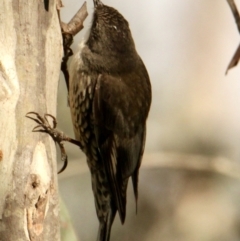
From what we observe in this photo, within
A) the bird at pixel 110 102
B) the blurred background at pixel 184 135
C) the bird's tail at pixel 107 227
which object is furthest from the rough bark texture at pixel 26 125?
the blurred background at pixel 184 135

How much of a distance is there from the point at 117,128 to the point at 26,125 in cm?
76

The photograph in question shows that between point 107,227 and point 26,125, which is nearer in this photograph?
point 26,125

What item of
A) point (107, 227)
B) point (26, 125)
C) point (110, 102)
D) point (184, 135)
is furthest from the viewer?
point (184, 135)

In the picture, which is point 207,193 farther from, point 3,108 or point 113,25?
point 3,108

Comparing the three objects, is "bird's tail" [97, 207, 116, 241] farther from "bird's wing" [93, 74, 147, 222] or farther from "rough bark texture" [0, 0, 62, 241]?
"rough bark texture" [0, 0, 62, 241]

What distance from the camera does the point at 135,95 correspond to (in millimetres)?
2324

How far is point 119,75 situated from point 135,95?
4.2 inches

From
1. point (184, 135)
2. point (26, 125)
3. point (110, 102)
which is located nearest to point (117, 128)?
point (110, 102)

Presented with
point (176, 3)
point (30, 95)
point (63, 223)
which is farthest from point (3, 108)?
point (176, 3)

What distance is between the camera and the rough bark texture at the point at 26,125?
4.91 feet

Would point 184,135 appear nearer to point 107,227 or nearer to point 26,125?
point 107,227

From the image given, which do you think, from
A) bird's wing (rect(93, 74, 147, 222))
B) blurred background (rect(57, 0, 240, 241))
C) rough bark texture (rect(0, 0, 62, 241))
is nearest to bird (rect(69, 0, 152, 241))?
bird's wing (rect(93, 74, 147, 222))

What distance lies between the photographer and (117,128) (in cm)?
227

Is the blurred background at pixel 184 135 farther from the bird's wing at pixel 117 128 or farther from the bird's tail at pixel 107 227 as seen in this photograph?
the bird's wing at pixel 117 128
